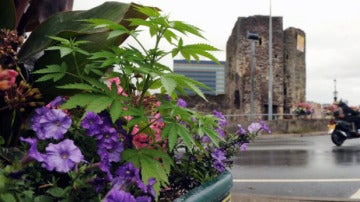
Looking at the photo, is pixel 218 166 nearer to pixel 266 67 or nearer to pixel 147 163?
pixel 147 163

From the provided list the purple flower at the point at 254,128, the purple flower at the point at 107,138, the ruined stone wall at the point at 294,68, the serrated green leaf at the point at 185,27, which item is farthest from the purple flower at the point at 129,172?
the ruined stone wall at the point at 294,68

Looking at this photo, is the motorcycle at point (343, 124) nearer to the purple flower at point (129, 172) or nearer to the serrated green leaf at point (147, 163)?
the serrated green leaf at point (147, 163)

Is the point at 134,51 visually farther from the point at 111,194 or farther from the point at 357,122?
the point at 357,122

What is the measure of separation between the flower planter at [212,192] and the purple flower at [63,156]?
0.87ft

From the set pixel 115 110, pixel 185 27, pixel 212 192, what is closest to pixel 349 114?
pixel 212 192

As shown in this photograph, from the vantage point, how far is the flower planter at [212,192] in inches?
49.1

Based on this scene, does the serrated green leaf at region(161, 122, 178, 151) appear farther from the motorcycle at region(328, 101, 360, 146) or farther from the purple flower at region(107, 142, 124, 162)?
the motorcycle at region(328, 101, 360, 146)

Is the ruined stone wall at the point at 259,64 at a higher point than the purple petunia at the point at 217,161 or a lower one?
higher

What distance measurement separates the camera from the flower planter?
1248mm

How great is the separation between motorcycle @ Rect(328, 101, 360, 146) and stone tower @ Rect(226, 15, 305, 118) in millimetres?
18912

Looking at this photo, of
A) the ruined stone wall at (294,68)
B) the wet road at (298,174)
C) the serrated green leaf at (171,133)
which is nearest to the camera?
the serrated green leaf at (171,133)

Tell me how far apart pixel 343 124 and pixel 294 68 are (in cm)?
2192

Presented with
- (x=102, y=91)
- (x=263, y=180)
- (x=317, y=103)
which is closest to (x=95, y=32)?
(x=102, y=91)

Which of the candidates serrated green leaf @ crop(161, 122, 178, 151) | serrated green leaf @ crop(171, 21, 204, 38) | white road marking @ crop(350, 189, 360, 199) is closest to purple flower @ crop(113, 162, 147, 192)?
serrated green leaf @ crop(161, 122, 178, 151)
